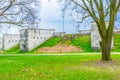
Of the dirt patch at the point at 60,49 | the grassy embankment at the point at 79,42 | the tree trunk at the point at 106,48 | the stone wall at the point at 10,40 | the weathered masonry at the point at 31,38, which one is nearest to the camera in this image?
the tree trunk at the point at 106,48

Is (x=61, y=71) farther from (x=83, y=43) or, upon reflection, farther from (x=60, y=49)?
(x=83, y=43)

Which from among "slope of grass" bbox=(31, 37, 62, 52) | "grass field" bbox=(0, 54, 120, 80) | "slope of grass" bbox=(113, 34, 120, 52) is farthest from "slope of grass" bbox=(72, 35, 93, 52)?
"grass field" bbox=(0, 54, 120, 80)

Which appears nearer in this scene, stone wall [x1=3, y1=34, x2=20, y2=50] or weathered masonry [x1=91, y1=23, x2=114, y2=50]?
weathered masonry [x1=91, y1=23, x2=114, y2=50]

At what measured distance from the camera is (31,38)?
84.4m

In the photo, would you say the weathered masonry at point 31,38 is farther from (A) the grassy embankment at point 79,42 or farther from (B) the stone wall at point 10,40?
(B) the stone wall at point 10,40

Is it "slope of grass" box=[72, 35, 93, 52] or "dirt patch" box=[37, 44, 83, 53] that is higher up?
"slope of grass" box=[72, 35, 93, 52]

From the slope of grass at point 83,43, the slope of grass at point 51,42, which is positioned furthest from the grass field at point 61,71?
the slope of grass at point 51,42

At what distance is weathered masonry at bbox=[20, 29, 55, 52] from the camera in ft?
270

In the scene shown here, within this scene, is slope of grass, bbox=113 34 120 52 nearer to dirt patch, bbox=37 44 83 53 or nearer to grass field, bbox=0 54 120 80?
dirt patch, bbox=37 44 83 53

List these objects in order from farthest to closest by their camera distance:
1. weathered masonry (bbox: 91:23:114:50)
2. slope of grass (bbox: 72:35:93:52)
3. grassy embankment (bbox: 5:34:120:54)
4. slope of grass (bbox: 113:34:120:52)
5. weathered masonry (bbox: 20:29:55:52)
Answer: weathered masonry (bbox: 20:29:55:52), slope of grass (bbox: 72:35:93:52), grassy embankment (bbox: 5:34:120:54), weathered masonry (bbox: 91:23:114:50), slope of grass (bbox: 113:34:120:52)

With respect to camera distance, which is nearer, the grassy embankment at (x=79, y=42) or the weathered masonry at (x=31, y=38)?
the grassy embankment at (x=79, y=42)

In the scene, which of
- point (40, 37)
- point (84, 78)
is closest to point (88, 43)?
point (40, 37)

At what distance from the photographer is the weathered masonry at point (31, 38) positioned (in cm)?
8214

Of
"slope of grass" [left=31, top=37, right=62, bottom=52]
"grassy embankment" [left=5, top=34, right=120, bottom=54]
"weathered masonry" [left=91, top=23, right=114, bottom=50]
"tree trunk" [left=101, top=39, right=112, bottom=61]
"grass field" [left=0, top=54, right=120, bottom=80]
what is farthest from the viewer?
"slope of grass" [left=31, top=37, right=62, bottom=52]
